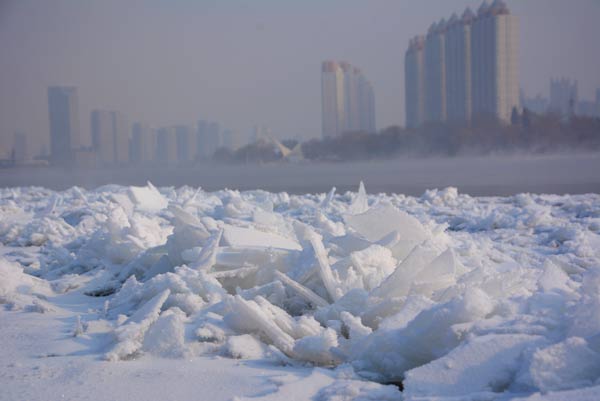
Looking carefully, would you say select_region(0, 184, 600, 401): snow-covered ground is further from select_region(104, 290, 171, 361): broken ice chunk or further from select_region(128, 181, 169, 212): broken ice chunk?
select_region(128, 181, 169, 212): broken ice chunk

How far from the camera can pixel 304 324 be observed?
2.29 metres

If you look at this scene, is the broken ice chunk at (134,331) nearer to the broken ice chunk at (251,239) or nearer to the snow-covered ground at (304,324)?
the snow-covered ground at (304,324)

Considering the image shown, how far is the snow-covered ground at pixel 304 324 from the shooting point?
1.69 metres

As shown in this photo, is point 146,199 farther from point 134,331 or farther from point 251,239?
point 134,331

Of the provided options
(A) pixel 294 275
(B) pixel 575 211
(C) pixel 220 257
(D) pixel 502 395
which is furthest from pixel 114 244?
(B) pixel 575 211

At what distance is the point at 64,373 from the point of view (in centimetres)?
202

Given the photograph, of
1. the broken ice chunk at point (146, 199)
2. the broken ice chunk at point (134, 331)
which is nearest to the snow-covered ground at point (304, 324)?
the broken ice chunk at point (134, 331)

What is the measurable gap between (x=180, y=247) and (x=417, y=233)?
1.46m

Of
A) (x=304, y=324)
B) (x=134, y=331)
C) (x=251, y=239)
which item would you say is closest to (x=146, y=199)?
(x=251, y=239)

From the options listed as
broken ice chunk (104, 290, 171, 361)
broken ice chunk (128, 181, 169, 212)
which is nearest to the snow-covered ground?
broken ice chunk (104, 290, 171, 361)

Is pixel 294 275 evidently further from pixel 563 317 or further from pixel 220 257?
pixel 563 317

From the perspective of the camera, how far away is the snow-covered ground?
169 cm

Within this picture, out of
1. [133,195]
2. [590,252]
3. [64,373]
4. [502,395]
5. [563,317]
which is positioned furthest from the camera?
[133,195]

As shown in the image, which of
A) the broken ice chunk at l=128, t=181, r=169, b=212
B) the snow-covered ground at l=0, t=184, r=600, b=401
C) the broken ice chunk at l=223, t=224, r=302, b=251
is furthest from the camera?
the broken ice chunk at l=128, t=181, r=169, b=212
